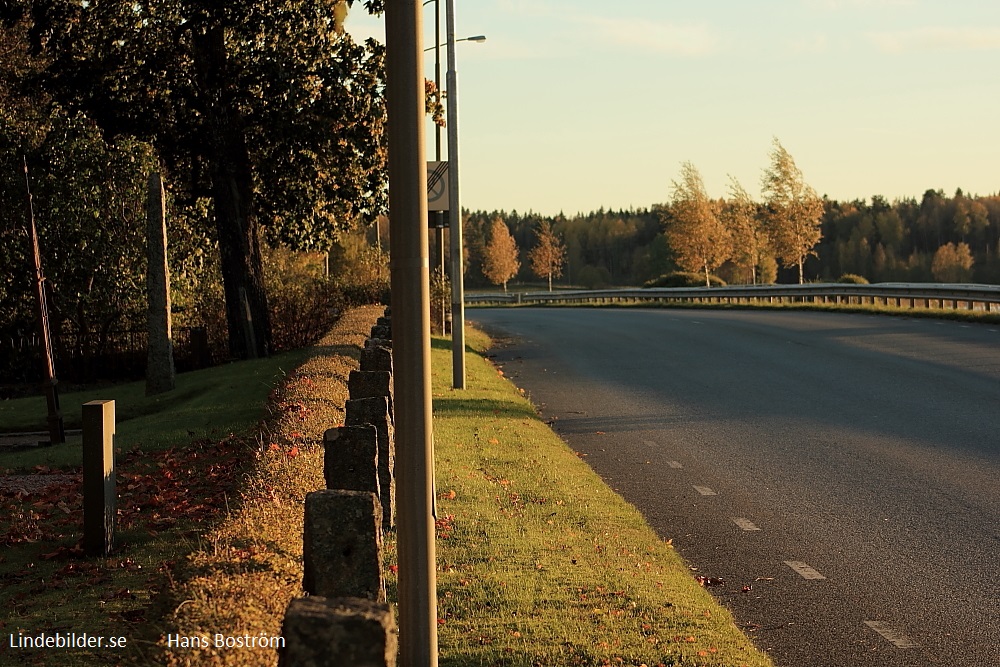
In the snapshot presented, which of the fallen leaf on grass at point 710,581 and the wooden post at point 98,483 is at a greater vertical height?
the wooden post at point 98,483

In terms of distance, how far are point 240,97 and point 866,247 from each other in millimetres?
149368

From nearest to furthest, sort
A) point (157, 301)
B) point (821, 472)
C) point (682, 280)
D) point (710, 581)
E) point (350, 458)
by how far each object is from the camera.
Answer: point (350, 458) → point (710, 581) → point (821, 472) → point (157, 301) → point (682, 280)

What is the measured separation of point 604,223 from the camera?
197 meters

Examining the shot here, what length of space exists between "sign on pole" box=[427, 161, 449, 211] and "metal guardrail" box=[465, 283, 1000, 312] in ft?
53.0

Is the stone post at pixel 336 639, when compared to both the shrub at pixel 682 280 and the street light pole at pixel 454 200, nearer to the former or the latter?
the street light pole at pixel 454 200

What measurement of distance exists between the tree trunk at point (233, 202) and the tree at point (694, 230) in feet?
203

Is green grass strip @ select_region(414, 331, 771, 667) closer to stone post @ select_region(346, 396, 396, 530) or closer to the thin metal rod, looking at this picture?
stone post @ select_region(346, 396, 396, 530)

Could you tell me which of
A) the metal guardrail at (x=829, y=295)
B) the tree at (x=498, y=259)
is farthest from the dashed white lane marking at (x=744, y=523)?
the tree at (x=498, y=259)

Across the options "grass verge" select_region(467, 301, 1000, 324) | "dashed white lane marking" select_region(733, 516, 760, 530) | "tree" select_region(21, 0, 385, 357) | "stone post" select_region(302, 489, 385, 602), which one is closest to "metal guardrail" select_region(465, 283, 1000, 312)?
"grass verge" select_region(467, 301, 1000, 324)

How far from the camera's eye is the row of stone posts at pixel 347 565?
3.50 meters

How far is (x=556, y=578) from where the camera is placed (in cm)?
743

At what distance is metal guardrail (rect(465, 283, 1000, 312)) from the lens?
101ft

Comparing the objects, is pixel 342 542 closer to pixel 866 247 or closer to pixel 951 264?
pixel 951 264

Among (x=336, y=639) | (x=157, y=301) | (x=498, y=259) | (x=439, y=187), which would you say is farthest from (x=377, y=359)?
(x=498, y=259)
